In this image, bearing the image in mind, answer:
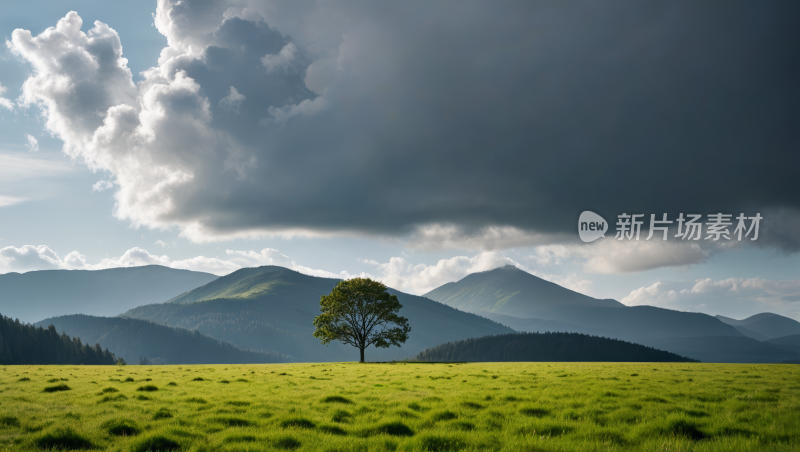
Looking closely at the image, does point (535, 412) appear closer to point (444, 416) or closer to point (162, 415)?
point (444, 416)

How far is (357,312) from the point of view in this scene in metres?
72.4

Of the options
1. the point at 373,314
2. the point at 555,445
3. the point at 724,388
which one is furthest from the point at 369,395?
the point at 373,314

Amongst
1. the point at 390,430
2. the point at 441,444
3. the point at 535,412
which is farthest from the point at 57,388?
the point at 535,412

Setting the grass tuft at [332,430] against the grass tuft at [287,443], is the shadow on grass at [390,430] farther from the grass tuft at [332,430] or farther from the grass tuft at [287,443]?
the grass tuft at [287,443]

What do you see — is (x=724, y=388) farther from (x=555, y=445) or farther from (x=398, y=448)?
(x=398, y=448)

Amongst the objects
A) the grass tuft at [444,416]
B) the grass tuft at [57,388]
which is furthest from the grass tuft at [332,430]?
the grass tuft at [57,388]

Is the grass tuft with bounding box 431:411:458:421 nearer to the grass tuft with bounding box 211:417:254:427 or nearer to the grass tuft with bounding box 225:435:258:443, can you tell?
the grass tuft with bounding box 225:435:258:443

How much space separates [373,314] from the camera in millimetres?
72000

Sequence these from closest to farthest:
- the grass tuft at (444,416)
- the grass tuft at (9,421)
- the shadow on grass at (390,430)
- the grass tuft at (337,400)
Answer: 1. the shadow on grass at (390,430)
2. the grass tuft at (9,421)
3. the grass tuft at (444,416)
4. the grass tuft at (337,400)

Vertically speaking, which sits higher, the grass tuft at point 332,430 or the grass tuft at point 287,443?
the grass tuft at point 287,443

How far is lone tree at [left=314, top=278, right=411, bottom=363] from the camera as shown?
230ft

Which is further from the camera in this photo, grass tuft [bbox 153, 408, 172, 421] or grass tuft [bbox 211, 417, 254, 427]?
grass tuft [bbox 153, 408, 172, 421]

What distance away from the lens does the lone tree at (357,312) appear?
70062 millimetres

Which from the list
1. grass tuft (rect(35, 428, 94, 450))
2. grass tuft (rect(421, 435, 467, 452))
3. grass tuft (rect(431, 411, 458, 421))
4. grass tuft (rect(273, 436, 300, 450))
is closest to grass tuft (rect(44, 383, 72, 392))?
grass tuft (rect(35, 428, 94, 450))
